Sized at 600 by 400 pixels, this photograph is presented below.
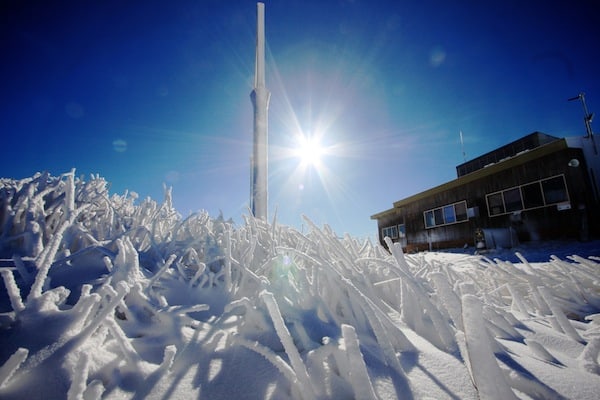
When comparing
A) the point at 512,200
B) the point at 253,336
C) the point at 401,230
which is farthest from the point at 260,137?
the point at 401,230

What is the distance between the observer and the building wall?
27.7 ft

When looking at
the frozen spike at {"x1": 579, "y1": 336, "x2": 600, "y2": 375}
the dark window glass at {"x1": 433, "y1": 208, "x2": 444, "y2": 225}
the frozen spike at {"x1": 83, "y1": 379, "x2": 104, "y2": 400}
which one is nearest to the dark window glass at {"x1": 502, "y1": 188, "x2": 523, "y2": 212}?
the dark window glass at {"x1": 433, "y1": 208, "x2": 444, "y2": 225}

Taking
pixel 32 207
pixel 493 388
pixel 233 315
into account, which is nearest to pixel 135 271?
pixel 233 315

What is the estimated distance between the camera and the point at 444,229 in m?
13.1

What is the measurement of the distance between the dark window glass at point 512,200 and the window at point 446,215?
1704 mm

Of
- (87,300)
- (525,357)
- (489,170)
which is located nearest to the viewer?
(87,300)

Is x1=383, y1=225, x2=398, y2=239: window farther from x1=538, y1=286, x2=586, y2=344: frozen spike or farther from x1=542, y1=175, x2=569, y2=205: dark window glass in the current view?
x1=538, y1=286, x2=586, y2=344: frozen spike

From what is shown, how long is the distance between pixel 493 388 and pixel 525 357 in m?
0.35

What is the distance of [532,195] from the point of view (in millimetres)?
9641

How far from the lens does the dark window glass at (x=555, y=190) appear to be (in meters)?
8.77

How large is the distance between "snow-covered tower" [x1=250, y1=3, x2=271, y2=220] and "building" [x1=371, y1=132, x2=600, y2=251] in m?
9.29

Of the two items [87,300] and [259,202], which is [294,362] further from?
[259,202]

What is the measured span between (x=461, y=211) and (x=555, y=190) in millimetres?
3608

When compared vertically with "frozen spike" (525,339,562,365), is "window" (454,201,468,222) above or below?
above
